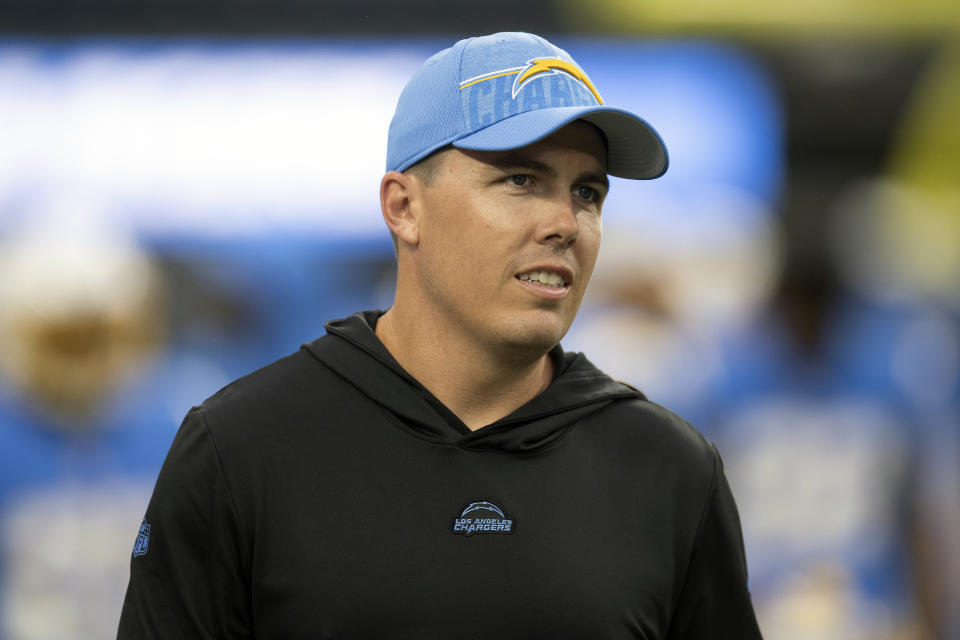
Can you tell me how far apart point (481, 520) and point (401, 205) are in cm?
60

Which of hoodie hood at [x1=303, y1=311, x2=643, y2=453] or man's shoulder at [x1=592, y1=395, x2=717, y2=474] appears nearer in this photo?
hoodie hood at [x1=303, y1=311, x2=643, y2=453]

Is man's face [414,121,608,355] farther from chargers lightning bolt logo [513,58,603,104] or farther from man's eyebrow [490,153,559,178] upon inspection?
chargers lightning bolt logo [513,58,603,104]

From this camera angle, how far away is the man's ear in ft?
6.56

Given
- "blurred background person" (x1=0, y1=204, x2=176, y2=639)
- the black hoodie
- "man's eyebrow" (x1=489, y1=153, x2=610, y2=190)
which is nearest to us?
the black hoodie

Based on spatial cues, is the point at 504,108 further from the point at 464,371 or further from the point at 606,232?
the point at 606,232

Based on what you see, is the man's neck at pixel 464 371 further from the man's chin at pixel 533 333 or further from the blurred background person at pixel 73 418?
the blurred background person at pixel 73 418

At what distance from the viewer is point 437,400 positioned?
1.95 m

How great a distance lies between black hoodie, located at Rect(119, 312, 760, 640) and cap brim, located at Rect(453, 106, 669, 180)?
44cm

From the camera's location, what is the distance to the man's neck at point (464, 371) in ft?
6.47

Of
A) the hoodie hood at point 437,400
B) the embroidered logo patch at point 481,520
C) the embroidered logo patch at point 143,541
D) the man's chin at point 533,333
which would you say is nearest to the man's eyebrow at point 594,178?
the man's chin at point 533,333

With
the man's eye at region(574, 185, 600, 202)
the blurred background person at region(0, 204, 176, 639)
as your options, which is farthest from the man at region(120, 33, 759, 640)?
the blurred background person at region(0, 204, 176, 639)

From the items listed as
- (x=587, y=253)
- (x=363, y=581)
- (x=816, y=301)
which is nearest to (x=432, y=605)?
(x=363, y=581)

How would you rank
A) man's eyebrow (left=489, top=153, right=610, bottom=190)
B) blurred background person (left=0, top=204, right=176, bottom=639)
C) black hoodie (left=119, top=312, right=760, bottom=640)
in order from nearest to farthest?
black hoodie (left=119, top=312, right=760, bottom=640) < man's eyebrow (left=489, top=153, right=610, bottom=190) < blurred background person (left=0, top=204, right=176, bottom=639)

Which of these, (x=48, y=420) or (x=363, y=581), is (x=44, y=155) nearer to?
(x=48, y=420)
